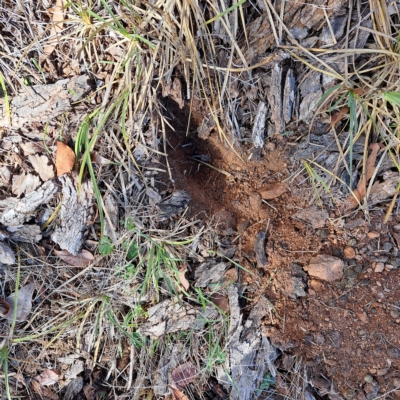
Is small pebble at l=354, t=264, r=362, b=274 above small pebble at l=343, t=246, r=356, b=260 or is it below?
below

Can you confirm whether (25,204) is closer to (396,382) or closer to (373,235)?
(373,235)

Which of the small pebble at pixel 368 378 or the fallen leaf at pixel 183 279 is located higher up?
the fallen leaf at pixel 183 279

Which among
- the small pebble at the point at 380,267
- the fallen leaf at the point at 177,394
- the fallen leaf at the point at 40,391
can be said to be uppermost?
the small pebble at the point at 380,267

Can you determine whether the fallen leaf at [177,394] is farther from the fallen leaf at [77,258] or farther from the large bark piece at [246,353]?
the fallen leaf at [77,258]

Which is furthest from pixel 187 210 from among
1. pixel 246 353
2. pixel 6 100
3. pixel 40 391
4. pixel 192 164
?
pixel 40 391

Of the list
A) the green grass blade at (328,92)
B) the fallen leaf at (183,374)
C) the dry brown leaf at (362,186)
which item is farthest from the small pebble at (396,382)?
the green grass blade at (328,92)

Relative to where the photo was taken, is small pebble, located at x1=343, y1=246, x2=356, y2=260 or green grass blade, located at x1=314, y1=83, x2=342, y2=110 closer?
green grass blade, located at x1=314, y1=83, x2=342, y2=110

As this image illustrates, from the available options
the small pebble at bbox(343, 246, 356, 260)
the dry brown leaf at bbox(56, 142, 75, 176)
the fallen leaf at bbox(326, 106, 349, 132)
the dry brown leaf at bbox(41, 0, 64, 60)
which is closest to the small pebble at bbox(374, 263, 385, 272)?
the small pebble at bbox(343, 246, 356, 260)

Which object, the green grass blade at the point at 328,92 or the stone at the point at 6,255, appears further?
the stone at the point at 6,255

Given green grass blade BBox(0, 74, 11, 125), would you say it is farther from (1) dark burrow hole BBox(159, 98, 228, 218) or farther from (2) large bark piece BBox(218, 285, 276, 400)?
(2) large bark piece BBox(218, 285, 276, 400)
